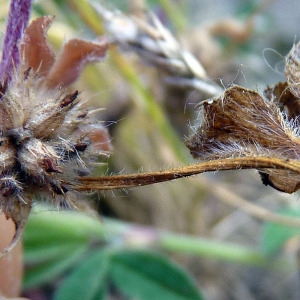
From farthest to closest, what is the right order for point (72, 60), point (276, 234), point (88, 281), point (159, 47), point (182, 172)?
1. point (276, 234)
2. point (88, 281)
3. point (159, 47)
4. point (72, 60)
5. point (182, 172)

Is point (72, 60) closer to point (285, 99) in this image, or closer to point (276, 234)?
point (285, 99)

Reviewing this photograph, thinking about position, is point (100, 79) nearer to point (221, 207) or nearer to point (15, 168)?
point (221, 207)

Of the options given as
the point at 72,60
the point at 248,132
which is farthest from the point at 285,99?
the point at 72,60

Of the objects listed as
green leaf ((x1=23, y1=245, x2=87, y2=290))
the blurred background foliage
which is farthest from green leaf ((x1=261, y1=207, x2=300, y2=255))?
green leaf ((x1=23, y1=245, x2=87, y2=290))

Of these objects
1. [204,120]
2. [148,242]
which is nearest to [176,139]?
[148,242]

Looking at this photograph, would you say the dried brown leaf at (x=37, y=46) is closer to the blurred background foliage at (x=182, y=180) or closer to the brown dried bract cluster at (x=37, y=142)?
the brown dried bract cluster at (x=37, y=142)

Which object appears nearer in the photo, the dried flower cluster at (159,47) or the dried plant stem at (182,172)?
the dried plant stem at (182,172)

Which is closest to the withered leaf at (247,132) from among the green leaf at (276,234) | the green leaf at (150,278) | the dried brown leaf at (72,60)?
the dried brown leaf at (72,60)
